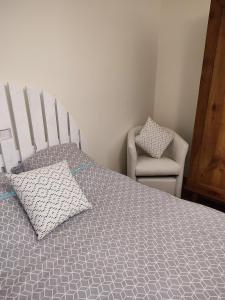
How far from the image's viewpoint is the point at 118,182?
68.8 inches

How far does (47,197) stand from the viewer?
4.39 ft

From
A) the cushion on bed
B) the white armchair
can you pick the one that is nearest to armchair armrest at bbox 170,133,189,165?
the white armchair

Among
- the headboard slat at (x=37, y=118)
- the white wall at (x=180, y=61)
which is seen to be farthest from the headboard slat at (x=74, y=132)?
the white wall at (x=180, y=61)

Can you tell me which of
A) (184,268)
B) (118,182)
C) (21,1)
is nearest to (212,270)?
(184,268)

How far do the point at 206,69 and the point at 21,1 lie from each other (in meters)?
1.43

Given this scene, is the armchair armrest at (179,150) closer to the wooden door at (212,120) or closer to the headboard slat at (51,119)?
the wooden door at (212,120)

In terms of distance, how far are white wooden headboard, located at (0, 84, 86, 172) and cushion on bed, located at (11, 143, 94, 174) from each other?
7 centimetres

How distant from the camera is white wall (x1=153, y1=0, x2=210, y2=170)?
2.47 m

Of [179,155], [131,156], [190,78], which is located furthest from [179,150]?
[190,78]

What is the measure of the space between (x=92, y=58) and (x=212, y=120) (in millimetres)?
1157

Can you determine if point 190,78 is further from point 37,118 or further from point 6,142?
point 6,142

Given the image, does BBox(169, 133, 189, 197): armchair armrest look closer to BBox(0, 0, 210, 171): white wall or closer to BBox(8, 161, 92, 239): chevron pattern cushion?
BBox(0, 0, 210, 171): white wall

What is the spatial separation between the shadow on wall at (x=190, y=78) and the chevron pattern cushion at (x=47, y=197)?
1830 millimetres

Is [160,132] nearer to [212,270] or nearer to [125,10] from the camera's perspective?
[125,10]
